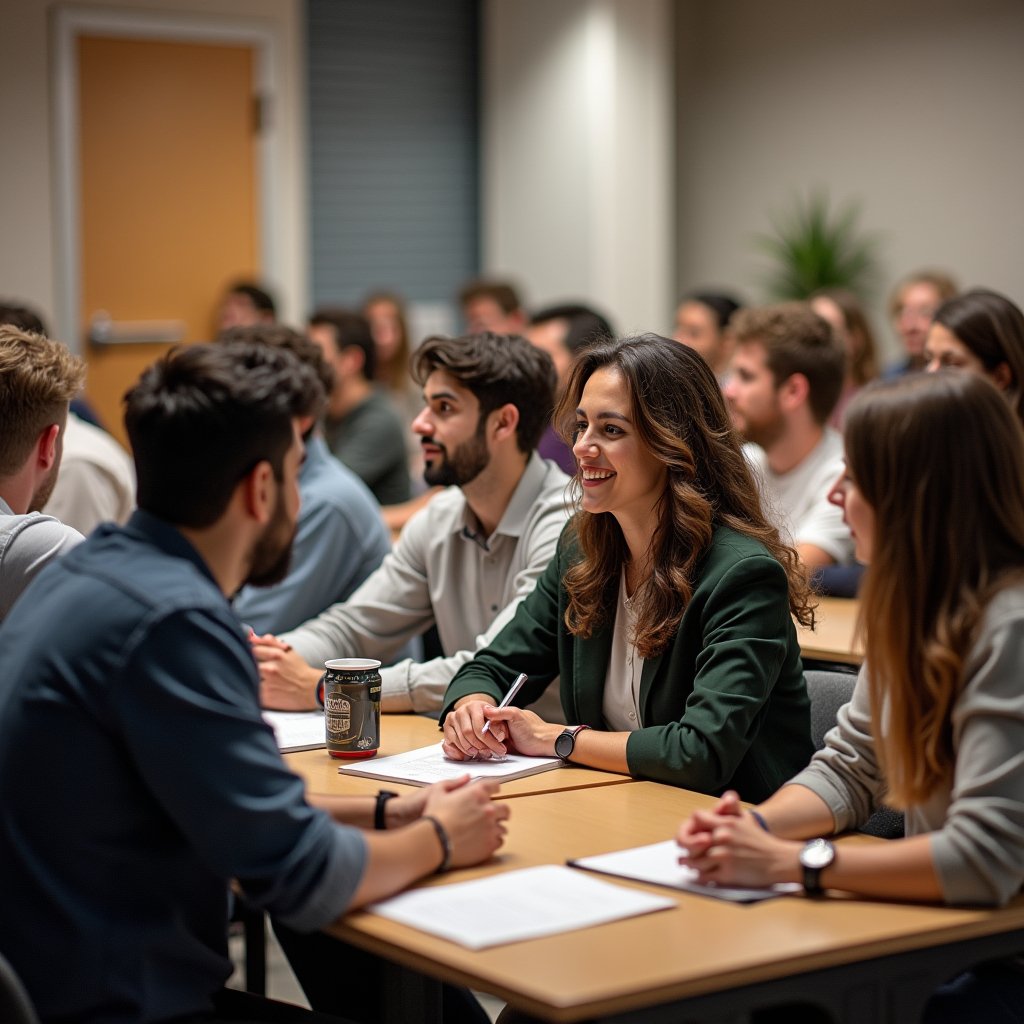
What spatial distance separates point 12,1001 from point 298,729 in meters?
1.14

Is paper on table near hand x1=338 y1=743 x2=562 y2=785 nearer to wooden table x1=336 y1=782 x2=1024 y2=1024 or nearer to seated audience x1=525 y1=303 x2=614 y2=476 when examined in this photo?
wooden table x1=336 y1=782 x2=1024 y2=1024

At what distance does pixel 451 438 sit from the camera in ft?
10.4

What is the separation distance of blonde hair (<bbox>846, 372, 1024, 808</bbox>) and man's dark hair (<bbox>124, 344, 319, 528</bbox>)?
721 mm

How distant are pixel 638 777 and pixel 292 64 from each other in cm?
614

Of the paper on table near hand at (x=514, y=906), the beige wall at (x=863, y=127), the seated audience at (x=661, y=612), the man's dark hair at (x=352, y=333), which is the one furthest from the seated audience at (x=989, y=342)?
the beige wall at (x=863, y=127)

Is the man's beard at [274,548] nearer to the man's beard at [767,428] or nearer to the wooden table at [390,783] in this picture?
the wooden table at [390,783]

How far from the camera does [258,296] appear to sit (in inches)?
285

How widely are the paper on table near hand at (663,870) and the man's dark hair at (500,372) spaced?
4.87 feet

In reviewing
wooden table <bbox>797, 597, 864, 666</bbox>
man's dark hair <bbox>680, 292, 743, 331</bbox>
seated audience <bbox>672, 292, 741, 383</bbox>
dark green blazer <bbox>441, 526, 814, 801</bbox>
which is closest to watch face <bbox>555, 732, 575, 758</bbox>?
dark green blazer <bbox>441, 526, 814, 801</bbox>

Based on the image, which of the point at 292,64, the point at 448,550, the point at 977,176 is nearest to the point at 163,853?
the point at 448,550

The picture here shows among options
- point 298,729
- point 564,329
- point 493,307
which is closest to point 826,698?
point 298,729

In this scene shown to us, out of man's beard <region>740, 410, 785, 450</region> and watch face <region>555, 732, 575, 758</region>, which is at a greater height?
man's beard <region>740, 410, 785, 450</region>

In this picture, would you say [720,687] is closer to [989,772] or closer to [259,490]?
[989,772]

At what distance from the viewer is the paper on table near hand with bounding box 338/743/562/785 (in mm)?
2232
